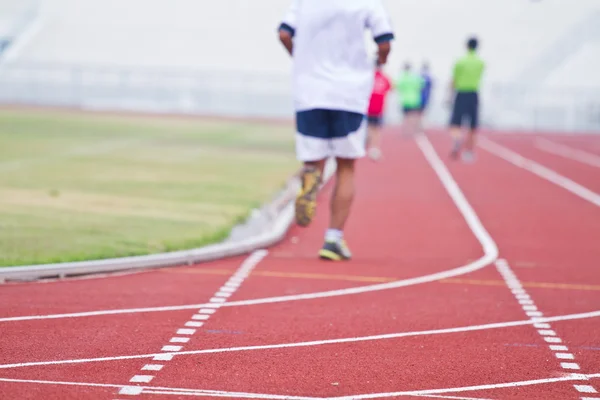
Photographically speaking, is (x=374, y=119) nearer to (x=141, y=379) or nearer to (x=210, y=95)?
(x=141, y=379)

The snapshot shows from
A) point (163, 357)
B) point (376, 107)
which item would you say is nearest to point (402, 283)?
point (163, 357)

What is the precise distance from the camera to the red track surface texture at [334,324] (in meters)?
5.15

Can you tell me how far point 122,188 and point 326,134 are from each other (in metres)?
5.29

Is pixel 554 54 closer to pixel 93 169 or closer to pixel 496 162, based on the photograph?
pixel 496 162

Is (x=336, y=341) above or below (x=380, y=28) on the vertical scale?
below

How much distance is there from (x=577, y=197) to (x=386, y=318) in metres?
9.66

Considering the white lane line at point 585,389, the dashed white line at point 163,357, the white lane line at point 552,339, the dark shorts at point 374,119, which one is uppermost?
the white lane line at point 585,389

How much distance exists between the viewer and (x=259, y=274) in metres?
8.47

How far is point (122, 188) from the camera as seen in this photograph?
1405cm

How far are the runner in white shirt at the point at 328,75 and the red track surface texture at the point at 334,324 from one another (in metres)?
0.79

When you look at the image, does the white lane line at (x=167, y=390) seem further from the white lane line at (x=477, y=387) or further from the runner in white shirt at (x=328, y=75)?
the runner in white shirt at (x=328, y=75)

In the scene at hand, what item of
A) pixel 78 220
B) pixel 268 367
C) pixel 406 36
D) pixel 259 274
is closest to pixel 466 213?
pixel 78 220

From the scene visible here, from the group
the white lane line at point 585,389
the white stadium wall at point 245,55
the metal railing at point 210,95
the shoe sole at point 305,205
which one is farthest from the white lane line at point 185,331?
the white stadium wall at point 245,55

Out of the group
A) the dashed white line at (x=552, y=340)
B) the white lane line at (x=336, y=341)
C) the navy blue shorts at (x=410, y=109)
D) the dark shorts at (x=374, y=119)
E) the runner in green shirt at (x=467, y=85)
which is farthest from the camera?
the navy blue shorts at (x=410, y=109)
